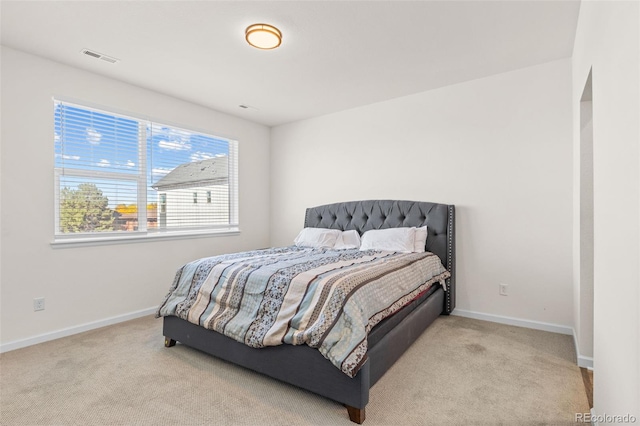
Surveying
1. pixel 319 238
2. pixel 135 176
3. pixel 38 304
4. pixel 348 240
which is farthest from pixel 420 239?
pixel 38 304

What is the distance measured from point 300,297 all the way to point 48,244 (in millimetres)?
2453

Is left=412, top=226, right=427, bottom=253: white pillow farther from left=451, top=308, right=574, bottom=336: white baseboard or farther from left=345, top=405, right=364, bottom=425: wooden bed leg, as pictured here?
left=345, top=405, right=364, bottom=425: wooden bed leg

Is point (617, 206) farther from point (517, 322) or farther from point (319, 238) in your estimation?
point (319, 238)

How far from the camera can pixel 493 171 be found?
338cm

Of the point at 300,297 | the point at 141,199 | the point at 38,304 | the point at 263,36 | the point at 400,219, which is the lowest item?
the point at 38,304

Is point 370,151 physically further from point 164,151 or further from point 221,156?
point 164,151

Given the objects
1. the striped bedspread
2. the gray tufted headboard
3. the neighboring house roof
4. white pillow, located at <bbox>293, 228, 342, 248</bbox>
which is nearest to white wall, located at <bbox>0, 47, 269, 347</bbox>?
the neighboring house roof

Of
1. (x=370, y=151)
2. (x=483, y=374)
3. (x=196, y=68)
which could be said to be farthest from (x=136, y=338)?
(x=370, y=151)

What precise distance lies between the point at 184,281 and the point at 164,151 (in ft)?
6.18

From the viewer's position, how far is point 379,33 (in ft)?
8.37

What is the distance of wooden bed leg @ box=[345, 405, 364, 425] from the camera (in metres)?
1.75

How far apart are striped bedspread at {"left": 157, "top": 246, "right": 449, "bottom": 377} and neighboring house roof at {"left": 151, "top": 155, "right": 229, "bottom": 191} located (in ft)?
5.18

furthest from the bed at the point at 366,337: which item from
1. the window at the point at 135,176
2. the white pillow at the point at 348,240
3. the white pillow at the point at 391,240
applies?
the window at the point at 135,176

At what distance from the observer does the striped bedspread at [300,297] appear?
73.3 inches
